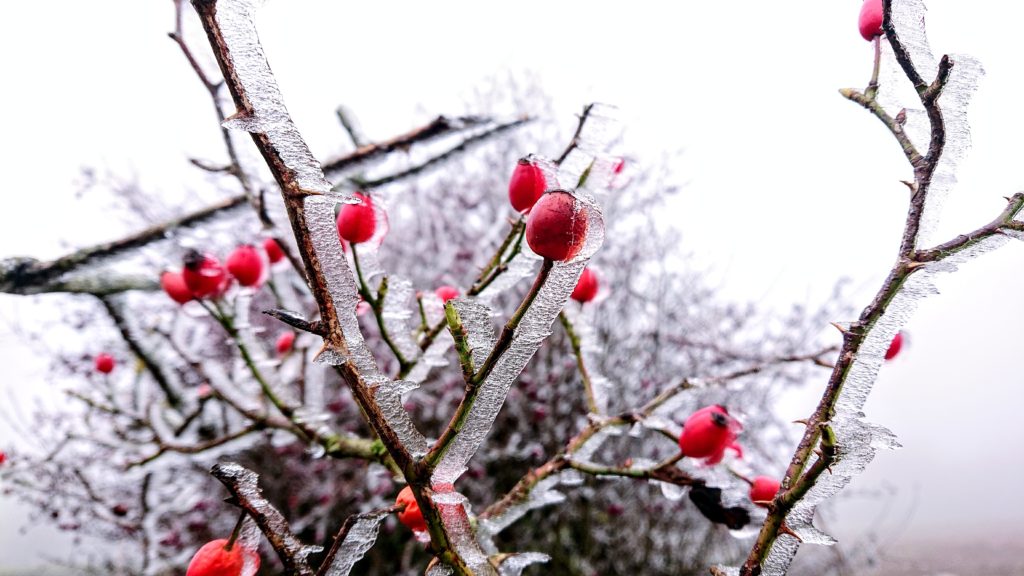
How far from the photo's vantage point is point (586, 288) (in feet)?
3.41

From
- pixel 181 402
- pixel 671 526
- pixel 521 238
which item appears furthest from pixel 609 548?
pixel 521 238

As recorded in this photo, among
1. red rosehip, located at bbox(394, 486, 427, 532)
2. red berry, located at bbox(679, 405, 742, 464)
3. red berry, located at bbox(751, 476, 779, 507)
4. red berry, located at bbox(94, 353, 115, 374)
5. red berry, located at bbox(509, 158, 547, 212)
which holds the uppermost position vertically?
red berry, located at bbox(509, 158, 547, 212)

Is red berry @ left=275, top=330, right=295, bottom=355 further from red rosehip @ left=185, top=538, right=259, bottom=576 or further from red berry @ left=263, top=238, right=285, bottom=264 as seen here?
red rosehip @ left=185, top=538, right=259, bottom=576

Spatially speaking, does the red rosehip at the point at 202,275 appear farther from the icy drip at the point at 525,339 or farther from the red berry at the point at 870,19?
the red berry at the point at 870,19

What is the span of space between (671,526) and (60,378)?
16.0 feet

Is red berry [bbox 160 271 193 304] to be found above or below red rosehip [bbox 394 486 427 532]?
above

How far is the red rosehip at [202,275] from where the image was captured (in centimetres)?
113

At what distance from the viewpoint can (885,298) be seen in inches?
23.6

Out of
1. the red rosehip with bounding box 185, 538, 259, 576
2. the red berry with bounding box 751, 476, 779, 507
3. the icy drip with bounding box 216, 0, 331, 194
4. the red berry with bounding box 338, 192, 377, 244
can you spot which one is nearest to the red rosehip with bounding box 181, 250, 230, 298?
the red berry with bounding box 338, 192, 377, 244

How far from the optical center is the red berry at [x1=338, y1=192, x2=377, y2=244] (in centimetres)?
85

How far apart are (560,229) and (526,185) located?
0.28 metres

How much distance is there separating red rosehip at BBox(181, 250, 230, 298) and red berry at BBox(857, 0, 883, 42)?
3.90ft

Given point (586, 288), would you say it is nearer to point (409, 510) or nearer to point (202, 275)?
point (409, 510)

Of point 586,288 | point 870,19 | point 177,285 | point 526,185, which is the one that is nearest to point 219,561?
point 526,185
